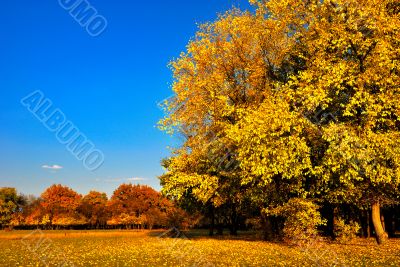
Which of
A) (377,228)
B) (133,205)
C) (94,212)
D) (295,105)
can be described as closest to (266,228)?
(377,228)

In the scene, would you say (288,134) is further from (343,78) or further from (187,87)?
(187,87)

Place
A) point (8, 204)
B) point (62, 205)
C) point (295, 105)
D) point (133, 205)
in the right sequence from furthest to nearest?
point (62, 205), point (133, 205), point (8, 204), point (295, 105)

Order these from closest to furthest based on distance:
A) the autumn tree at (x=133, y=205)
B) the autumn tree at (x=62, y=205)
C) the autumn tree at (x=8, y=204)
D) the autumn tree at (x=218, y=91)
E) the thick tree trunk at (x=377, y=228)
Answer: the thick tree trunk at (x=377, y=228) → the autumn tree at (x=218, y=91) → the autumn tree at (x=8, y=204) → the autumn tree at (x=133, y=205) → the autumn tree at (x=62, y=205)

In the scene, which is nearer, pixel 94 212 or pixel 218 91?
pixel 218 91

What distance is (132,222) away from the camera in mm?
151000

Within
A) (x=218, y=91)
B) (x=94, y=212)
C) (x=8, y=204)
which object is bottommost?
(x=94, y=212)

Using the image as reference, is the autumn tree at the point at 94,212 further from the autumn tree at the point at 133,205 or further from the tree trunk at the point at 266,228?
the tree trunk at the point at 266,228

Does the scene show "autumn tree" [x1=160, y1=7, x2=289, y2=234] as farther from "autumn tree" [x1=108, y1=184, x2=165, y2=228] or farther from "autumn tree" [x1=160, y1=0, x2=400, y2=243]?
"autumn tree" [x1=108, y1=184, x2=165, y2=228]

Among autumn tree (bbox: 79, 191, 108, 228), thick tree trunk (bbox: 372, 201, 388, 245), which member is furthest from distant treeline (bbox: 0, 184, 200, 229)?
thick tree trunk (bbox: 372, 201, 388, 245)

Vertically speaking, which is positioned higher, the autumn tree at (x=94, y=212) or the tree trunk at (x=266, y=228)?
the autumn tree at (x=94, y=212)

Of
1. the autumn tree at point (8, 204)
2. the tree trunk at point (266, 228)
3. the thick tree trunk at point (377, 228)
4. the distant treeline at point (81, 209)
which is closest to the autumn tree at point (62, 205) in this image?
the distant treeline at point (81, 209)

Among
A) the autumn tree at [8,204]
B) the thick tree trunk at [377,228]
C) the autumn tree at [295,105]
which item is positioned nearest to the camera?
the autumn tree at [295,105]

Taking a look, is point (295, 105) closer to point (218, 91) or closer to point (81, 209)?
point (218, 91)

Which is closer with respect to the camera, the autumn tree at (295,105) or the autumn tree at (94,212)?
the autumn tree at (295,105)
